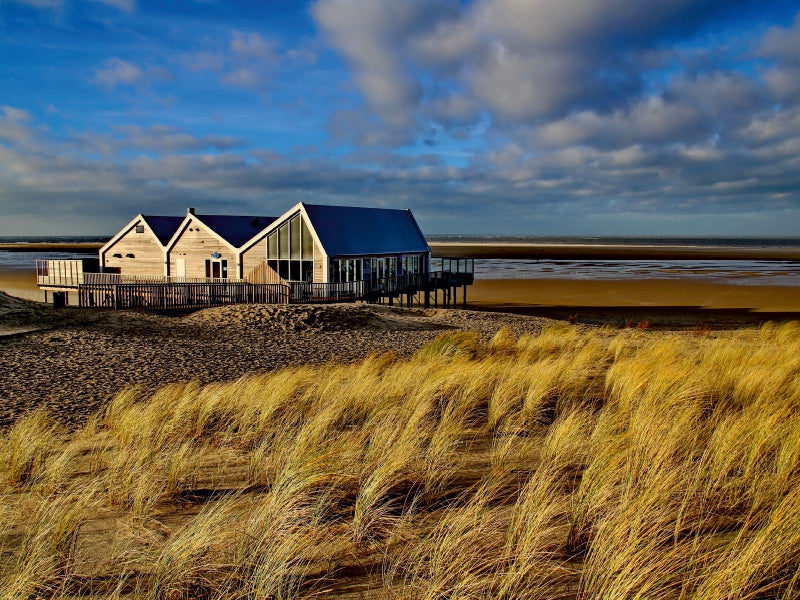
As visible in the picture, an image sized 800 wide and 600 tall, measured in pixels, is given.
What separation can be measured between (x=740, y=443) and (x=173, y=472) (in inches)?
216

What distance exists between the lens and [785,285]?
1752 inches

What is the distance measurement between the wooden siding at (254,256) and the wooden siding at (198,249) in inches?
33.0

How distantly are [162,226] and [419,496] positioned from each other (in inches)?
1405

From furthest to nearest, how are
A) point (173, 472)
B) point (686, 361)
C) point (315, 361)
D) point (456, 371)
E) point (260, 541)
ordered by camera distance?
1. point (315, 361)
2. point (686, 361)
3. point (456, 371)
4. point (173, 472)
5. point (260, 541)

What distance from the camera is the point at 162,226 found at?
36938 mm

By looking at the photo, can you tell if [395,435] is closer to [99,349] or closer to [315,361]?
[315,361]

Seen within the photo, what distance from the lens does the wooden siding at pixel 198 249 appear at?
3262 centimetres

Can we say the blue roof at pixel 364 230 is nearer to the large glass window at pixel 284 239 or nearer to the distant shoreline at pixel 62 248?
the large glass window at pixel 284 239

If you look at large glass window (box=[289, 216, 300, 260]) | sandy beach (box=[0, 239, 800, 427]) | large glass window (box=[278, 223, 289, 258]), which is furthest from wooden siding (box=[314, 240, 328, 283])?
sandy beach (box=[0, 239, 800, 427])

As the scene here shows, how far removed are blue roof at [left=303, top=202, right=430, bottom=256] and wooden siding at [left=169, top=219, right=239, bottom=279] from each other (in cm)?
564

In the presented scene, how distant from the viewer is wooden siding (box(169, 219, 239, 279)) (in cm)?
3262

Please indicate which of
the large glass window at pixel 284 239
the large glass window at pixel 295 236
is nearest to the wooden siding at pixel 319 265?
the large glass window at pixel 295 236

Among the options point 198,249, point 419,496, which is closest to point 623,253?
point 198,249

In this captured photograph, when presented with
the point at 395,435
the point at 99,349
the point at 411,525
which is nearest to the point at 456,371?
the point at 395,435
